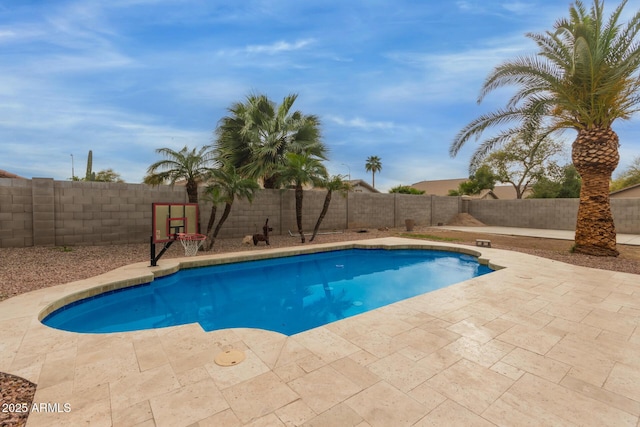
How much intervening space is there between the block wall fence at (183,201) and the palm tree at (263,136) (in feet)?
4.90

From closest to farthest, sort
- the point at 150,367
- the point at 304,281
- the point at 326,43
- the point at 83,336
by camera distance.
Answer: the point at 150,367 → the point at 83,336 → the point at 304,281 → the point at 326,43

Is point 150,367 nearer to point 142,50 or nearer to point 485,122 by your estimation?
point 142,50

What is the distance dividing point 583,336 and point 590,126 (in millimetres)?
7086

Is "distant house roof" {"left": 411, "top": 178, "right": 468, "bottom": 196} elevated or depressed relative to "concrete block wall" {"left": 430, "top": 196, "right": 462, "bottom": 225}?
elevated

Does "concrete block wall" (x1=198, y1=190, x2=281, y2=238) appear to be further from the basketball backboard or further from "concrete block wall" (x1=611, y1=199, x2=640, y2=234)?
"concrete block wall" (x1=611, y1=199, x2=640, y2=234)

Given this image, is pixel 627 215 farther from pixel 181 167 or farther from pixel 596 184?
pixel 181 167

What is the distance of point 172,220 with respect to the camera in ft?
23.8

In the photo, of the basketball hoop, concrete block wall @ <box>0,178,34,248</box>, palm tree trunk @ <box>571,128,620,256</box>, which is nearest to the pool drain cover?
the basketball hoop

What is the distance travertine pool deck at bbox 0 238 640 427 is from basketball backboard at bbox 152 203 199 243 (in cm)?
301

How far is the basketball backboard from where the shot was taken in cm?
682

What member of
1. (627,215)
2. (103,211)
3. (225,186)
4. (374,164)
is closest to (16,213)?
(103,211)

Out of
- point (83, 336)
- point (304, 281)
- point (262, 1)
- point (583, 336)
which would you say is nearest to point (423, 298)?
point (583, 336)

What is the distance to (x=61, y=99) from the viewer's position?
9312 millimetres

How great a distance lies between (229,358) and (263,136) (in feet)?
31.9
